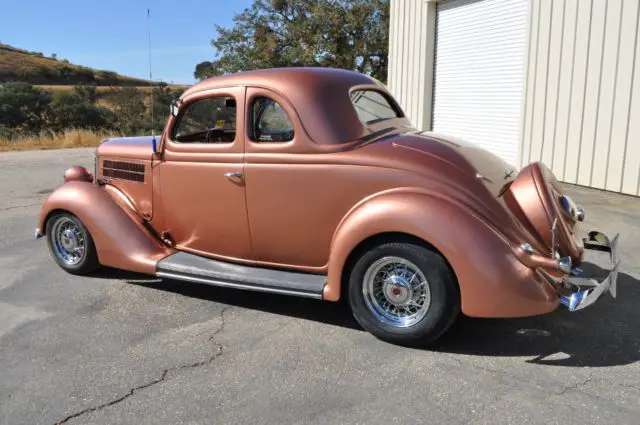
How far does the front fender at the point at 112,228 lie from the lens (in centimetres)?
459

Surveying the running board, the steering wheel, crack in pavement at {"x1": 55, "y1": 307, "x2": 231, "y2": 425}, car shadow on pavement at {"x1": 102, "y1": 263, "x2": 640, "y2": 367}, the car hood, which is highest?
the steering wheel

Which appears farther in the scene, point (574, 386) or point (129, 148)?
point (129, 148)

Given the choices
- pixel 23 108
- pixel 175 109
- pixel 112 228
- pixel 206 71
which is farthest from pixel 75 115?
pixel 175 109

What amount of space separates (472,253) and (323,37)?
66.9 ft

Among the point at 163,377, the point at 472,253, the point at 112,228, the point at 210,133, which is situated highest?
the point at 210,133

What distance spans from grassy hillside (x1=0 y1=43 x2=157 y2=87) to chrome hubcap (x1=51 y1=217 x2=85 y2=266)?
2722 inches

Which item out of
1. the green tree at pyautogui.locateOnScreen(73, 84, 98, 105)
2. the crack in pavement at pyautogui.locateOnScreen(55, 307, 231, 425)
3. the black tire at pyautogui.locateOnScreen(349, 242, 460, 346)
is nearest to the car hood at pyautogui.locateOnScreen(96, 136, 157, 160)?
the crack in pavement at pyautogui.locateOnScreen(55, 307, 231, 425)

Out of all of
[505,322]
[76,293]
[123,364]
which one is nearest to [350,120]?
[505,322]

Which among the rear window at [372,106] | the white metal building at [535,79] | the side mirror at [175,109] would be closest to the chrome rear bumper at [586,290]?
the rear window at [372,106]

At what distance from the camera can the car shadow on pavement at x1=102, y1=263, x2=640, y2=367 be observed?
11.5 ft

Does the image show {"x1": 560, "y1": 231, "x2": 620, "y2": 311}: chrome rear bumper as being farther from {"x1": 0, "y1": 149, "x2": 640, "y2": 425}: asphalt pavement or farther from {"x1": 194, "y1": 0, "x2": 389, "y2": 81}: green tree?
{"x1": 194, "y1": 0, "x2": 389, "y2": 81}: green tree

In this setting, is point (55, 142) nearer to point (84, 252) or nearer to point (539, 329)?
point (84, 252)

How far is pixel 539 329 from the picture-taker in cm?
385

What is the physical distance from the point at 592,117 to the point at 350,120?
611cm
